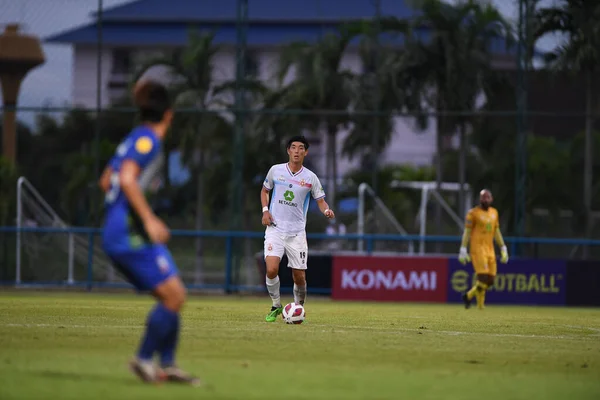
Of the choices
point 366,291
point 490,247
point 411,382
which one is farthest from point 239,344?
point 366,291

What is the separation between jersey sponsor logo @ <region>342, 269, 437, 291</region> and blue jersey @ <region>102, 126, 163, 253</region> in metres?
20.2

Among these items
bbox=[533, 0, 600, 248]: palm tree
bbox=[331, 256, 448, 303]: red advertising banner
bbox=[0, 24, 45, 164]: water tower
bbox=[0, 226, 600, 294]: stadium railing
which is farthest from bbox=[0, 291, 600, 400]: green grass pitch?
bbox=[0, 24, 45, 164]: water tower

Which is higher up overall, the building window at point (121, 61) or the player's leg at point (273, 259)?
the building window at point (121, 61)

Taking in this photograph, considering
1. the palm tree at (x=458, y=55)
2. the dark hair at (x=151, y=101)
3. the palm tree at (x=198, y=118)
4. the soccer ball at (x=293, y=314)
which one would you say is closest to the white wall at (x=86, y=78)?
the palm tree at (x=198, y=118)

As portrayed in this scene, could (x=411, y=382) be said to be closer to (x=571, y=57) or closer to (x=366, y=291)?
(x=366, y=291)

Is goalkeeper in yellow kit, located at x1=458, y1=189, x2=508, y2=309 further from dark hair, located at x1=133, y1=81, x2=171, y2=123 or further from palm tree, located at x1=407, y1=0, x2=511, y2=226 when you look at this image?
dark hair, located at x1=133, y1=81, x2=171, y2=123

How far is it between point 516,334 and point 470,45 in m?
17.8

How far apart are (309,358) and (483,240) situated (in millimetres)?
14214

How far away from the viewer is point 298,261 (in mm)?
16766

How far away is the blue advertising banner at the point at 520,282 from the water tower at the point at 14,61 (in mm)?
12363

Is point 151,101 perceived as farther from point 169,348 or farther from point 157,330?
point 169,348

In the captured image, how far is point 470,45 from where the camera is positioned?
107ft

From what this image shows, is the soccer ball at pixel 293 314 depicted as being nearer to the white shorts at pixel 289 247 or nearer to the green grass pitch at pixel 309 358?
the green grass pitch at pixel 309 358

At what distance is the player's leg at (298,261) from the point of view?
16.8 meters
